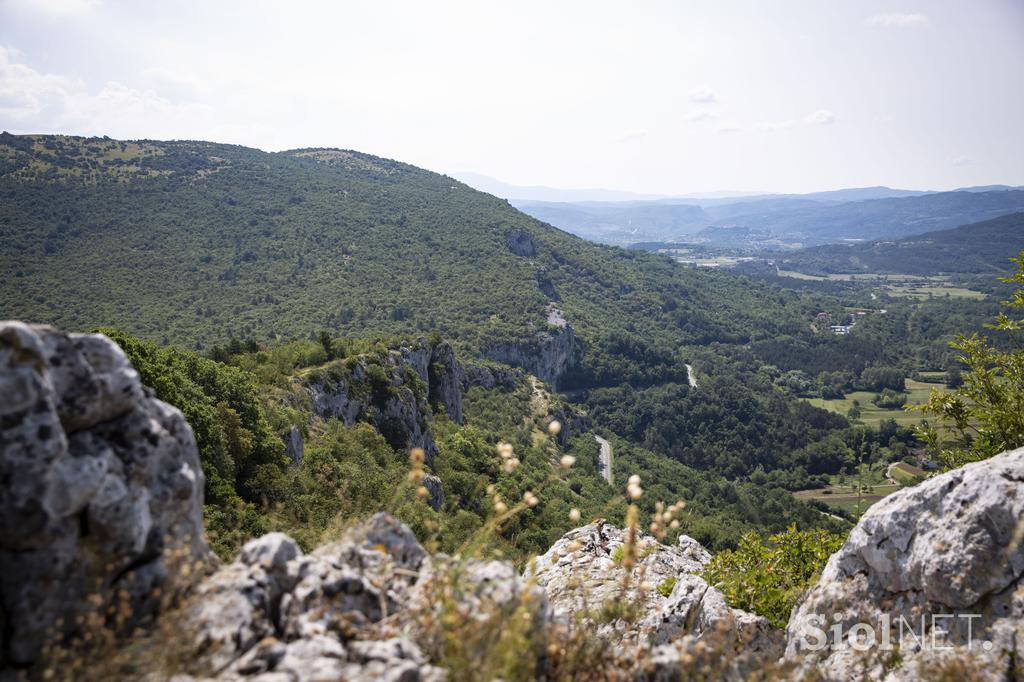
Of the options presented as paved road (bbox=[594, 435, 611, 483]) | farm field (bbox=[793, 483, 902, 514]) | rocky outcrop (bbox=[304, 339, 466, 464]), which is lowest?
farm field (bbox=[793, 483, 902, 514])

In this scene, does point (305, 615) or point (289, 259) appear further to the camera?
point (289, 259)

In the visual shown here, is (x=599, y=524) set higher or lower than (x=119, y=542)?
lower

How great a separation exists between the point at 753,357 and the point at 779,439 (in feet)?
180

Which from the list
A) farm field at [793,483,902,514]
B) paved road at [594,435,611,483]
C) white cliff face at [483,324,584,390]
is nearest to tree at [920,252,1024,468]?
paved road at [594,435,611,483]

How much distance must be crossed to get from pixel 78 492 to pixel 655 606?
30.3ft

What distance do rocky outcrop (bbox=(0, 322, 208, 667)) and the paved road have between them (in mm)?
74115

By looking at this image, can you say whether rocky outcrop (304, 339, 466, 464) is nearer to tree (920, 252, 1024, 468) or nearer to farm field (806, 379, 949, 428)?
tree (920, 252, 1024, 468)

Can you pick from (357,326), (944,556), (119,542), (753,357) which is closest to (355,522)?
(119,542)

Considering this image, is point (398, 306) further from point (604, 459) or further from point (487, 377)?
point (604, 459)

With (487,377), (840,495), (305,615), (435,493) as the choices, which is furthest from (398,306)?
(305,615)

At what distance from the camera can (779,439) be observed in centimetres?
10988

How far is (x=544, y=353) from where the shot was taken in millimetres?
109625

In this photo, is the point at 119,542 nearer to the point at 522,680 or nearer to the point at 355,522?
the point at 355,522

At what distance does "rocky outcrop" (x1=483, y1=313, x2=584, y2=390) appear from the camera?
105750 millimetres
